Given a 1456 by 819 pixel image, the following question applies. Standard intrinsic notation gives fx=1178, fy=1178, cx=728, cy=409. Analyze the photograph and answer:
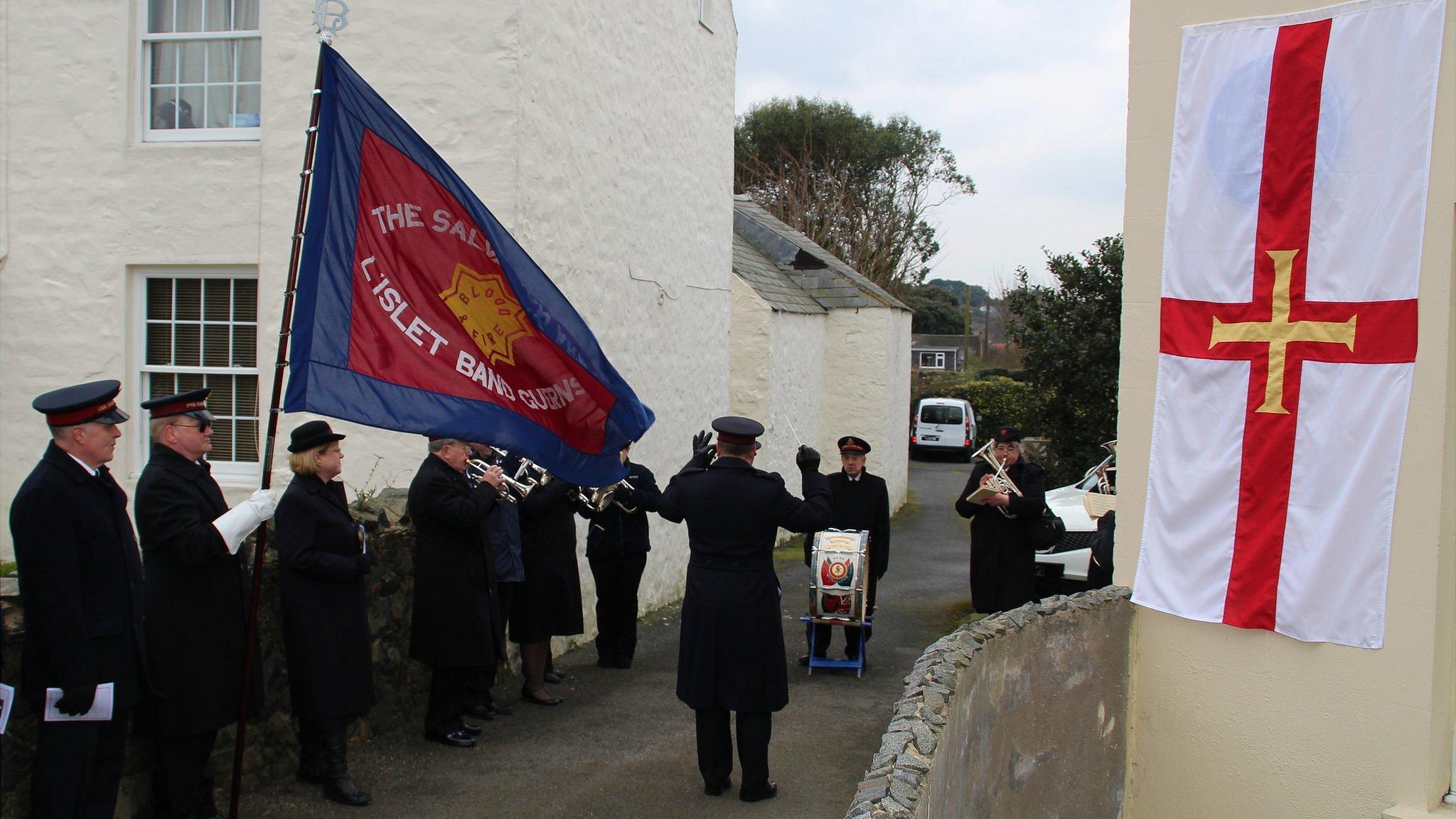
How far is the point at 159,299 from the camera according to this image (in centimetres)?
932

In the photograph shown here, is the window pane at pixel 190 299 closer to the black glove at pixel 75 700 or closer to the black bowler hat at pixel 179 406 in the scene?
the black bowler hat at pixel 179 406

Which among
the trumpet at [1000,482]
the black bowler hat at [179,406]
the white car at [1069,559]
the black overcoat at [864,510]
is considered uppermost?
the black bowler hat at [179,406]

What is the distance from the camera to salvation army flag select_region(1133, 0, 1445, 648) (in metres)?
5.61

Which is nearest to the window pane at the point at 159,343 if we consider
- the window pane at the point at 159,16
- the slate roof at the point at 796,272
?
the window pane at the point at 159,16

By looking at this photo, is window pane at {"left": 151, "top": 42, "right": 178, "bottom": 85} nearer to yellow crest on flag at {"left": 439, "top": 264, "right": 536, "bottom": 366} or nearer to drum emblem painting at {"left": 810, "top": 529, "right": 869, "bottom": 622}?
yellow crest on flag at {"left": 439, "top": 264, "right": 536, "bottom": 366}

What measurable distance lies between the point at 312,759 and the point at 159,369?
438 centimetres

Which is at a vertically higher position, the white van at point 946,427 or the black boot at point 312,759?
the white van at point 946,427

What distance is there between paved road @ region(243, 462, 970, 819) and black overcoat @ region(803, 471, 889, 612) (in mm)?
933

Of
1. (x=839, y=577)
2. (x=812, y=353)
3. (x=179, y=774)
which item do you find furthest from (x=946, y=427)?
(x=179, y=774)

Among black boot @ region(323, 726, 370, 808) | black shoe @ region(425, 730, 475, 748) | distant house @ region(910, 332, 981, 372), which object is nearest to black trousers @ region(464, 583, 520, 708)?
black shoe @ region(425, 730, 475, 748)

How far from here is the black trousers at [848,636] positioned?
9.38 metres

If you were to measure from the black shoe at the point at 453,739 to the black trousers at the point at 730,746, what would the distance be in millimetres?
1504

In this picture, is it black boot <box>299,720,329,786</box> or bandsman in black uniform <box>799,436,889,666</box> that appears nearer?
black boot <box>299,720,329,786</box>

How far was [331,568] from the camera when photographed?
5.68 meters
